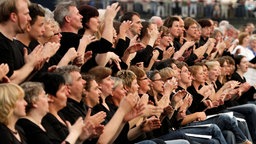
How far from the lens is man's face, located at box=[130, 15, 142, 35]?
978 centimetres

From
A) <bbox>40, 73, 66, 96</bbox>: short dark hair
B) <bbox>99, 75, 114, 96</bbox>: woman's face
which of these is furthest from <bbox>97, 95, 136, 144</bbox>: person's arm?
<bbox>40, 73, 66, 96</bbox>: short dark hair

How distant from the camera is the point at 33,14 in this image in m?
7.25

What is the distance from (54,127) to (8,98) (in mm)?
776

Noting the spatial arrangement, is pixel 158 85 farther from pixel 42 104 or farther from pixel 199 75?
pixel 42 104

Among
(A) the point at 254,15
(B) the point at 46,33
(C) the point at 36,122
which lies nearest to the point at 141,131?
(B) the point at 46,33

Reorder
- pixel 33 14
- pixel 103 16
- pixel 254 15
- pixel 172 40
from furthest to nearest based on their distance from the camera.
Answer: pixel 254 15 → pixel 172 40 → pixel 103 16 → pixel 33 14

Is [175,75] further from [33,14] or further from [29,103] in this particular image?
[29,103]

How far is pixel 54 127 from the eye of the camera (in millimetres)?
6348

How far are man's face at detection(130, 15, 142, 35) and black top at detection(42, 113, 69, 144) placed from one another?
3.55 meters

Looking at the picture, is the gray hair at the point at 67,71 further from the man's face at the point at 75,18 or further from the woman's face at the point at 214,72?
the woman's face at the point at 214,72

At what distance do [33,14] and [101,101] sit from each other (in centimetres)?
102

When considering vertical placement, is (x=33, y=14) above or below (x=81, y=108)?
above

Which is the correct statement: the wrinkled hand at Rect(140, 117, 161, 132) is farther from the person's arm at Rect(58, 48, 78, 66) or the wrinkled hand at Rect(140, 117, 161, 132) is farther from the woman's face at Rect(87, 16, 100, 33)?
the woman's face at Rect(87, 16, 100, 33)

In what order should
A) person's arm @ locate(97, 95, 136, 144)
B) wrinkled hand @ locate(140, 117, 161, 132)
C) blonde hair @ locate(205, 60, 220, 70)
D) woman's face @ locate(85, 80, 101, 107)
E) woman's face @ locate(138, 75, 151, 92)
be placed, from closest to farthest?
person's arm @ locate(97, 95, 136, 144)
woman's face @ locate(85, 80, 101, 107)
wrinkled hand @ locate(140, 117, 161, 132)
woman's face @ locate(138, 75, 151, 92)
blonde hair @ locate(205, 60, 220, 70)
